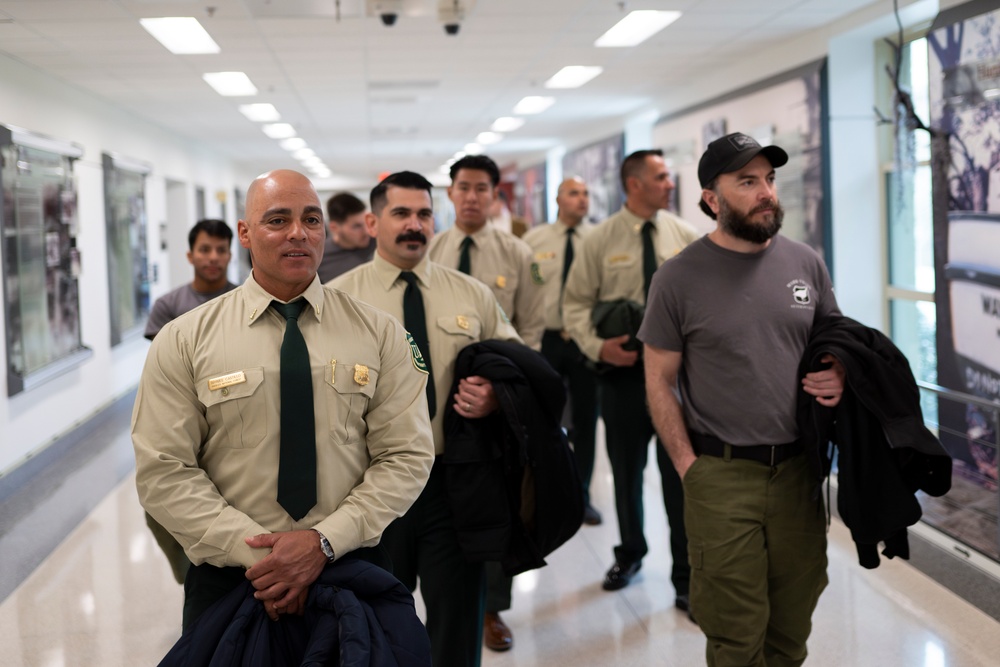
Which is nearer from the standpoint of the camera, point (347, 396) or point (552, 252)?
point (347, 396)

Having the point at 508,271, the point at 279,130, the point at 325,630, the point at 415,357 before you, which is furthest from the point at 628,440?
the point at 279,130

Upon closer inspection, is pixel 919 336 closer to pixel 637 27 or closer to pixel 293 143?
pixel 637 27

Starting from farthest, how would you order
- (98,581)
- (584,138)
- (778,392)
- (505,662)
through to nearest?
(584,138) < (98,581) < (505,662) < (778,392)

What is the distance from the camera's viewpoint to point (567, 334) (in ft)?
17.6

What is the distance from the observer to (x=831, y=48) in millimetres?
7176

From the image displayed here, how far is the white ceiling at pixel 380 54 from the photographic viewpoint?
20.7ft

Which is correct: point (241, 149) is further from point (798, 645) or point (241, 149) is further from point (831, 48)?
point (798, 645)

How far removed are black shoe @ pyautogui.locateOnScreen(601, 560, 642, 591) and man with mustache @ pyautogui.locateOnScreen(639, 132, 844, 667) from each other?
5.04 ft

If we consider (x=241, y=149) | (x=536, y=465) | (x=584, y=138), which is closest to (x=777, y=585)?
(x=536, y=465)

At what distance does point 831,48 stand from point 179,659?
22.4ft

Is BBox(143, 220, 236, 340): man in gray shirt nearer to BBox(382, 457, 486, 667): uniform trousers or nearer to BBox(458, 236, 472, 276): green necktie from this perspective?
BBox(458, 236, 472, 276): green necktie

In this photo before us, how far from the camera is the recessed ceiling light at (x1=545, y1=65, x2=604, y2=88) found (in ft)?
30.3

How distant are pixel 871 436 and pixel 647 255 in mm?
1818

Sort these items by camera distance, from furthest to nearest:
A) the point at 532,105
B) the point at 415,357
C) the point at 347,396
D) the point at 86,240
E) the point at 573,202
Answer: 1. the point at 532,105
2. the point at 86,240
3. the point at 573,202
4. the point at 415,357
5. the point at 347,396
